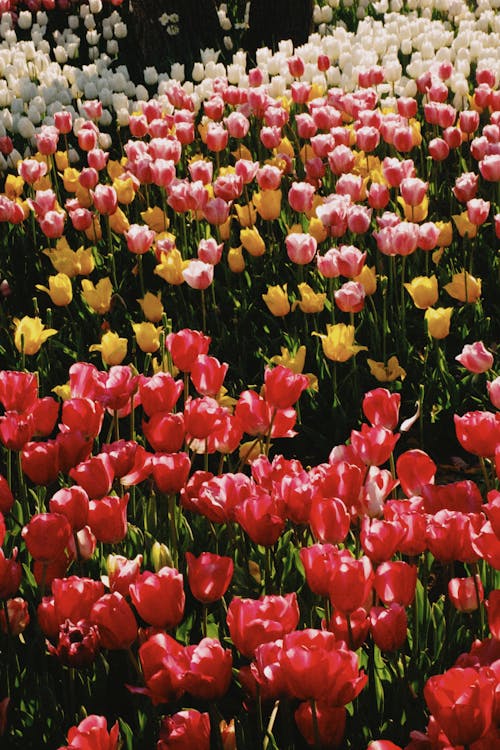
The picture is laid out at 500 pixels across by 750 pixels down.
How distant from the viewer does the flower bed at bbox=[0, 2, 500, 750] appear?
1.69 m

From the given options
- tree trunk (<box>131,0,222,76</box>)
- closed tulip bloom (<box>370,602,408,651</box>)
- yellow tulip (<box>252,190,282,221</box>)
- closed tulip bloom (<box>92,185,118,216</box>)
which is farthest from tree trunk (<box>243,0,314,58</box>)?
closed tulip bloom (<box>370,602,408,651</box>)

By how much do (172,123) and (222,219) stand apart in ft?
4.70

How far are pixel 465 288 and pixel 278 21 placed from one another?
482 cm

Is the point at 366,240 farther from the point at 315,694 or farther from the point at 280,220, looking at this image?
the point at 315,694

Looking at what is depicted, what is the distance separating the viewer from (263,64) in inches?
257

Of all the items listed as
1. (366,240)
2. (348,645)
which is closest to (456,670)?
(348,645)

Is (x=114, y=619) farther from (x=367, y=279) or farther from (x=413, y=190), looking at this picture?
(x=413, y=190)

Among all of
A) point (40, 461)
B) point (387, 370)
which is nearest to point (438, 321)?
point (387, 370)

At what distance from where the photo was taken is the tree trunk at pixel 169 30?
7672 mm

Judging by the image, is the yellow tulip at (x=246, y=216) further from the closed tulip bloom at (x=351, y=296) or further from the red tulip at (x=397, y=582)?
the red tulip at (x=397, y=582)

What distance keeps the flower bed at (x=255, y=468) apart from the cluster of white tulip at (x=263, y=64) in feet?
2.05

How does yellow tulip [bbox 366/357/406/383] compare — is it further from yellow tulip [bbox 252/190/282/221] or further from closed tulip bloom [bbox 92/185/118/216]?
closed tulip bloom [bbox 92/185/118/216]

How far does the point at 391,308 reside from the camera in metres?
3.88

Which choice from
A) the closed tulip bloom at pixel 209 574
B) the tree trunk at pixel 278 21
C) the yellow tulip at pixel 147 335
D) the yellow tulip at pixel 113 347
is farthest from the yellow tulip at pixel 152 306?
the tree trunk at pixel 278 21
